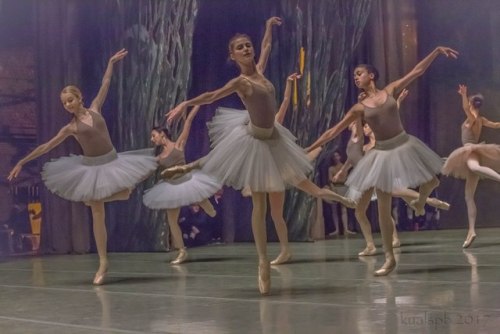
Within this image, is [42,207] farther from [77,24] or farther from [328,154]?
[328,154]

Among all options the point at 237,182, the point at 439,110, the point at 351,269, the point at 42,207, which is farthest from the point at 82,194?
the point at 439,110

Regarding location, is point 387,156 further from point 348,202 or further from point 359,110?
point 348,202

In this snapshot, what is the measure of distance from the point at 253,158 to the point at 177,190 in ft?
9.22

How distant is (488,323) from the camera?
2939 millimetres

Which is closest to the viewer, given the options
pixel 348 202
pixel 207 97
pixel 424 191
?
pixel 207 97

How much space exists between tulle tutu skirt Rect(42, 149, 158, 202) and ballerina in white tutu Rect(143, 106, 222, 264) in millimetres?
1257

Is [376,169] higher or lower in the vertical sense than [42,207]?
higher

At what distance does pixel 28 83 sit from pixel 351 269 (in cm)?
500

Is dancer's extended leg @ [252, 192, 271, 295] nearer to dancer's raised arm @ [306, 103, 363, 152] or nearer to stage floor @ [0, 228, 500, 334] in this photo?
stage floor @ [0, 228, 500, 334]

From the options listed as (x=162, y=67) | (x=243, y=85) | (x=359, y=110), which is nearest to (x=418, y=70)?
(x=359, y=110)

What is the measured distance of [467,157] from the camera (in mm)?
6516

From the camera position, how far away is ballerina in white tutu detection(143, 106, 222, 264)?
6.82 metres

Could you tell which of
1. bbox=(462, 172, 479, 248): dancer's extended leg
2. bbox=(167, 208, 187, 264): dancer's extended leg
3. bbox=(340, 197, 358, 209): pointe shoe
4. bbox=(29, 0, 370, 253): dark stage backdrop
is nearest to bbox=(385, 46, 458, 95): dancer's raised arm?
bbox=(340, 197, 358, 209): pointe shoe

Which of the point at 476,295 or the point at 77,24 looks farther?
the point at 77,24
